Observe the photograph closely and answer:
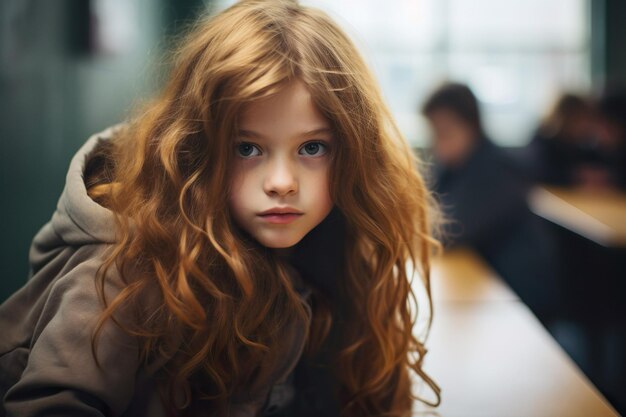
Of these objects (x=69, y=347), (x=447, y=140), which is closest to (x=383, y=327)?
(x=69, y=347)

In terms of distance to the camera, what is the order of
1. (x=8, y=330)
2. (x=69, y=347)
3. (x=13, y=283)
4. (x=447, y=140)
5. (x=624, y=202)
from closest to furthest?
(x=69, y=347), (x=8, y=330), (x=13, y=283), (x=447, y=140), (x=624, y=202)

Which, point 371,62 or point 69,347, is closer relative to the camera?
point 69,347

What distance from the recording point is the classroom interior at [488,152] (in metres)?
0.97

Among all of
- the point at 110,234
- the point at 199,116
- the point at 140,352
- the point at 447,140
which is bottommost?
the point at 447,140

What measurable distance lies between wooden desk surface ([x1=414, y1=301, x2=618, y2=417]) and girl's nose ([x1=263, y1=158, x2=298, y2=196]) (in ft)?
1.22

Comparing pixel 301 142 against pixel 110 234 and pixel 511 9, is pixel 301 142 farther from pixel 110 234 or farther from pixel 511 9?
pixel 511 9

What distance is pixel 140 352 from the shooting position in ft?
2.37

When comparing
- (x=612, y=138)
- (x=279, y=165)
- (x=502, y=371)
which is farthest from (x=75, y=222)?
(x=612, y=138)

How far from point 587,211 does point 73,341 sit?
2534 mm

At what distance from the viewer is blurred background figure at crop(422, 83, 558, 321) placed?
7.74 ft

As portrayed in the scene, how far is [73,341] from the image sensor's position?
0.68 metres

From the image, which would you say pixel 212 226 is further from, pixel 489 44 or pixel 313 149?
pixel 489 44

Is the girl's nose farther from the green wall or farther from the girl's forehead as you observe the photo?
the green wall

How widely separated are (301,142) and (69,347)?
1.03 ft
